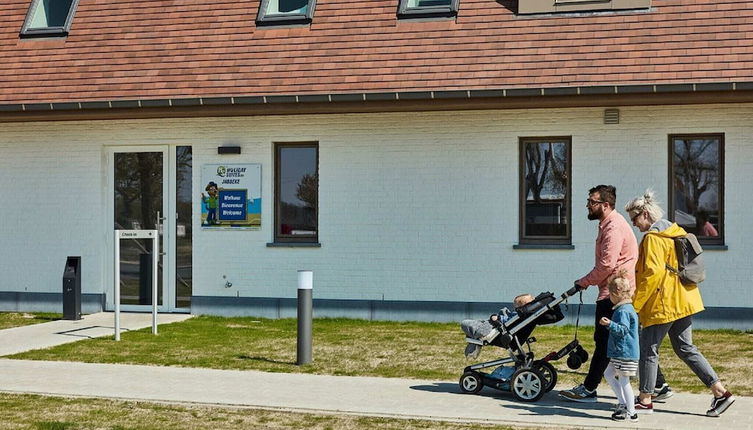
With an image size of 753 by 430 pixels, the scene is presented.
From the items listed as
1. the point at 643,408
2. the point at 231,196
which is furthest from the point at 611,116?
the point at 643,408

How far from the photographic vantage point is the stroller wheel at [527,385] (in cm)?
1011

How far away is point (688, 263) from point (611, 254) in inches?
27.3

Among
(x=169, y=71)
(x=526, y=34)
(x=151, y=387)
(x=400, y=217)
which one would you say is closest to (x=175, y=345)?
(x=151, y=387)

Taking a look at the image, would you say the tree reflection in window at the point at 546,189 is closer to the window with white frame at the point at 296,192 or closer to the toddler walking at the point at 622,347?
the window with white frame at the point at 296,192

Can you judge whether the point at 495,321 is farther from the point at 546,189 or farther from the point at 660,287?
the point at 546,189

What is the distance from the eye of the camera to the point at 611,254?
9.98 metres

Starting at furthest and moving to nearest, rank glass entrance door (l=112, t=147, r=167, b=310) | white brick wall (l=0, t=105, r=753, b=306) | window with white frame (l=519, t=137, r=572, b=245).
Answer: glass entrance door (l=112, t=147, r=167, b=310), window with white frame (l=519, t=137, r=572, b=245), white brick wall (l=0, t=105, r=753, b=306)

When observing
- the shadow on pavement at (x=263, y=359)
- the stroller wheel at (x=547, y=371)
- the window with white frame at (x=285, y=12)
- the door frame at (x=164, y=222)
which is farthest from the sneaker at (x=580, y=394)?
the window with white frame at (x=285, y=12)

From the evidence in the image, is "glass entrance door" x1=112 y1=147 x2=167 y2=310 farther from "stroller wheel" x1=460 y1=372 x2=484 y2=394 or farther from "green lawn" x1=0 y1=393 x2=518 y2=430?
"stroller wheel" x1=460 y1=372 x2=484 y2=394

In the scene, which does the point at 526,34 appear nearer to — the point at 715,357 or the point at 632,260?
the point at 715,357

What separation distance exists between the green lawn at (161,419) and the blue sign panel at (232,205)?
24.8 ft

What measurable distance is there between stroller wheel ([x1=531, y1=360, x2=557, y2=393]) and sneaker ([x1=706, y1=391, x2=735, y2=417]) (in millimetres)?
1469

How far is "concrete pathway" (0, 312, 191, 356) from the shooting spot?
1420cm

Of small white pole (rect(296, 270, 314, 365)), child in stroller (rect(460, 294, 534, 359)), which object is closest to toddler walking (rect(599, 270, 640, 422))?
child in stroller (rect(460, 294, 534, 359))
